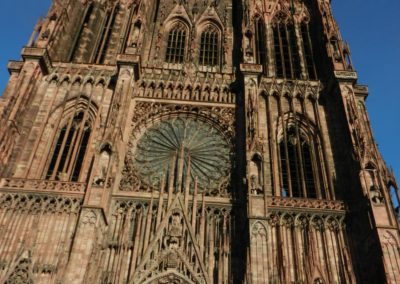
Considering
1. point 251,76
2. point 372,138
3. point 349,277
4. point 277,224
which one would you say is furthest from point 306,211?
point 251,76

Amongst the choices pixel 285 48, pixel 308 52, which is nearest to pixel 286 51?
pixel 285 48

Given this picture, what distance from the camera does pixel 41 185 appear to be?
62.5 ft

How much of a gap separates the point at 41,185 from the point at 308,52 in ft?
59.3

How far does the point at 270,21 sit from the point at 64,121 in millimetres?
15429

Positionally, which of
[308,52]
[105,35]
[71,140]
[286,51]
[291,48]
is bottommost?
[71,140]

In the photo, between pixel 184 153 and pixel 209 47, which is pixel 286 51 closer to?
pixel 209 47

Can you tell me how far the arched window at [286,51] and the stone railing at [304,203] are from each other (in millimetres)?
8993

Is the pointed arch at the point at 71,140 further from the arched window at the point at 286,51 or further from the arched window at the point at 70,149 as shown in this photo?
the arched window at the point at 286,51

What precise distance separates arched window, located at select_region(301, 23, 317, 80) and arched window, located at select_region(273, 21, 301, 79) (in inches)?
25.2

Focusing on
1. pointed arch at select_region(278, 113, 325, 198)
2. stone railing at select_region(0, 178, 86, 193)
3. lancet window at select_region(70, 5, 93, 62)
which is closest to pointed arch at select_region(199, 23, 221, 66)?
pointed arch at select_region(278, 113, 325, 198)

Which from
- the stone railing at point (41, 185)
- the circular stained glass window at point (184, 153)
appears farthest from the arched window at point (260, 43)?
the stone railing at point (41, 185)

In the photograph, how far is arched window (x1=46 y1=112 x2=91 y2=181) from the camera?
20.4 meters

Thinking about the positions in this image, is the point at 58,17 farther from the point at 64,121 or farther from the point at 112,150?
the point at 112,150

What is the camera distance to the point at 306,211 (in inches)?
734
